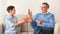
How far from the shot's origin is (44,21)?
2.89m

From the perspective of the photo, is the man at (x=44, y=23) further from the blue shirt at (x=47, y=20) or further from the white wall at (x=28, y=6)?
the white wall at (x=28, y=6)

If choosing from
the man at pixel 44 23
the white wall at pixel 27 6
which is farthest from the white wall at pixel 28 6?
the man at pixel 44 23

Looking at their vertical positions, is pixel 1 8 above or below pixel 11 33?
above

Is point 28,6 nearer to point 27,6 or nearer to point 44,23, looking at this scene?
point 27,6

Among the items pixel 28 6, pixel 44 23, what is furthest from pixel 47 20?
pixel 28 6

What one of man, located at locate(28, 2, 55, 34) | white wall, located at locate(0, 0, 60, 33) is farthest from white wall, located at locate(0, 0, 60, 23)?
man, located at locate(28, 2, 55, 34)

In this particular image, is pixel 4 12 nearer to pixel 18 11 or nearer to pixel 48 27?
pixel 18 11

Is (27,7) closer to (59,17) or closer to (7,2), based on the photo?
(7,2)

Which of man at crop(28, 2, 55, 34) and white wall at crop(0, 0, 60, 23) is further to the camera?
white wall at crop(0, 0, 60, 23)

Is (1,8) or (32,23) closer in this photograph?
(32,23)

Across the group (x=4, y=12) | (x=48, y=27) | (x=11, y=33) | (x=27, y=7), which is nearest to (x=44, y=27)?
(x=48, y=27)

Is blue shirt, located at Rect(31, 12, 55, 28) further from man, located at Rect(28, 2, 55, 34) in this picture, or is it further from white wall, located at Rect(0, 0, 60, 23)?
white wall, located at Rect(0, 0, 60, 23)

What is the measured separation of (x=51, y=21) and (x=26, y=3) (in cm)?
90

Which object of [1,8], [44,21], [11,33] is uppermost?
[1,8]
